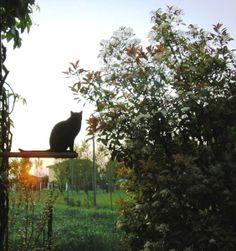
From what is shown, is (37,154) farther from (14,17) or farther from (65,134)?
(14,17)

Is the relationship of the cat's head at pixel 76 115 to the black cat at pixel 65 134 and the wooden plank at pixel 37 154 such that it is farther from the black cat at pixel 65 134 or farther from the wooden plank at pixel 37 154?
the wooden plank at pixel 37 154

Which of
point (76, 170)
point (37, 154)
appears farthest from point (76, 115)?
point (76, 170)

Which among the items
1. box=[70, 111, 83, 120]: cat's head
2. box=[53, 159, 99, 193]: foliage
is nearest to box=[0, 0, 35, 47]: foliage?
box=[70, 111, 83, 120]: cat's head

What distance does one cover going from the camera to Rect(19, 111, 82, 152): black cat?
7.11ft

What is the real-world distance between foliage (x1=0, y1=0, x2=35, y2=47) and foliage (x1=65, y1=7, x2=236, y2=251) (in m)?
1.47

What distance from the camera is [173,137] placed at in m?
4.04

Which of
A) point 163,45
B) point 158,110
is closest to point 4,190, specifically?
point 158,110

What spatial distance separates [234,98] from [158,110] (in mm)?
898

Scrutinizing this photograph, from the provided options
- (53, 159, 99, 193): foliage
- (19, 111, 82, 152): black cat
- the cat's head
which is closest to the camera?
(19, 111, 82, 152): black cat

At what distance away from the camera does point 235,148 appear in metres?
3.54

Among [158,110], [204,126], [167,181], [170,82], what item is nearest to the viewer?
[167,181]

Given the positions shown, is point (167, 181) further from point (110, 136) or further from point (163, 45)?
point (163, 45)

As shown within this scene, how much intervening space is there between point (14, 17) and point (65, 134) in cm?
85

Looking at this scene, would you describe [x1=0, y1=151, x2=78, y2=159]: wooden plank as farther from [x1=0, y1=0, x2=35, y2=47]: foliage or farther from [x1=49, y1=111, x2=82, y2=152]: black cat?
[x1=0, y1=0, x2=35, y2=47]: foliage
